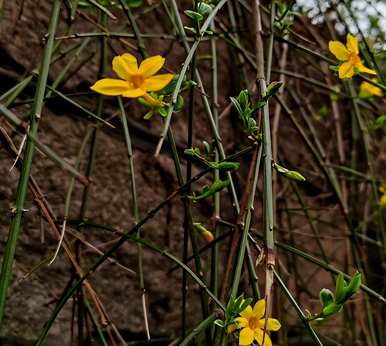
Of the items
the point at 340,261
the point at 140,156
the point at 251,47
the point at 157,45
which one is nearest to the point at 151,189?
the point at 140,156

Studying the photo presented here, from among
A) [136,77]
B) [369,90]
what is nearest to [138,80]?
[136,77]

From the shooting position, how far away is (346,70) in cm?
76

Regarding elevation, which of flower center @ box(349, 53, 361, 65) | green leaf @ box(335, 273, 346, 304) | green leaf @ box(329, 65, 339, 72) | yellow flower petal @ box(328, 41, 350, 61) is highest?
yellow flower petal @ box(328, 41, 350, 61)

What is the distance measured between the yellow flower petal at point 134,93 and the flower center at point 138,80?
0.04 ft

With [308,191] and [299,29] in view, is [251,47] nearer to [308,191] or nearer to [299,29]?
[299,29]

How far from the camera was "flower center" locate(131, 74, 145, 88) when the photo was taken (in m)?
0.57

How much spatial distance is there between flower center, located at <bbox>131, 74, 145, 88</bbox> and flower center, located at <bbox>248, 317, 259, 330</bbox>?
0.92 feet

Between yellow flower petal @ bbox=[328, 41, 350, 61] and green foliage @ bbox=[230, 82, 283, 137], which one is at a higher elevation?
yellow flower petal @ bbox=[328, 41, 350, 61]

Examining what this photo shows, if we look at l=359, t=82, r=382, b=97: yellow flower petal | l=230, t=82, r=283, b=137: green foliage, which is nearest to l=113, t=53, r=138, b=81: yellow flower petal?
l=230, t=82, r=283, b=137: green foliage

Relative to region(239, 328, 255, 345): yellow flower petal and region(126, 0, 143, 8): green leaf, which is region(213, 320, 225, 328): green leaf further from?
region(126, 0, 143, 8): green leaf

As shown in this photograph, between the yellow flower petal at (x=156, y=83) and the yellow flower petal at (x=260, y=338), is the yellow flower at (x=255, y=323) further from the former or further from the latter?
the yellow flower petal at (x=156, y=83)

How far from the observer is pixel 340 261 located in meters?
1.76

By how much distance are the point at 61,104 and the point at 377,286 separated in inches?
46.4

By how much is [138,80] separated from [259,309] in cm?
28
